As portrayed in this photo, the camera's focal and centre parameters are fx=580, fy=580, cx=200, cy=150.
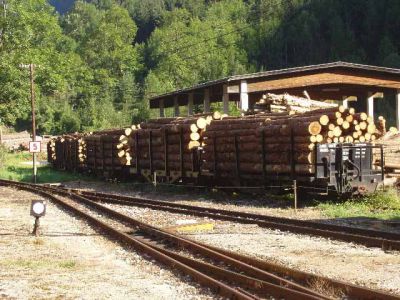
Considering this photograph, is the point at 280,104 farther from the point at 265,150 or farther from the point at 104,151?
the point at 104,151

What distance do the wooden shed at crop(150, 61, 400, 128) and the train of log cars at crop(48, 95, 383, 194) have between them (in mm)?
2595

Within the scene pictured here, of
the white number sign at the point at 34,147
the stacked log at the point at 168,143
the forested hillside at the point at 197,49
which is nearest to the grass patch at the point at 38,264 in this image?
the stacked log at the point at 168,143

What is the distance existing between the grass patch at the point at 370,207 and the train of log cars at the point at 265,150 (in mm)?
392

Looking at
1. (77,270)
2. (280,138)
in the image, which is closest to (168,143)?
(280,138)

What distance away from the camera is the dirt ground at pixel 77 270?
739cm

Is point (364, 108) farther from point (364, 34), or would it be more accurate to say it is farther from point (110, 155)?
point (364, 34)

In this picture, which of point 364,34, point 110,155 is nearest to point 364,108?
point 110,155

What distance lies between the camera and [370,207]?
16016 millimetres

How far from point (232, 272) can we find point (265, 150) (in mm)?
10917

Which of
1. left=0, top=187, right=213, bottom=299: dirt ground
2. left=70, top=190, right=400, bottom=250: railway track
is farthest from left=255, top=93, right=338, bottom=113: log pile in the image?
left=0, top=187, right=213, bottom=299: dirt ground

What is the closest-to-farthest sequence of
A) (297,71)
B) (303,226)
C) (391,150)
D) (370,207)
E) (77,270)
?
(77,270), (303,226), (370,207), (391,150), (297,71)

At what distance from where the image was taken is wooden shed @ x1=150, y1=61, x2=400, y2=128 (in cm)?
2839

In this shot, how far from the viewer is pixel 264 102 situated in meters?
26.1

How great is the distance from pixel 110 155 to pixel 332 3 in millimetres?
107494
